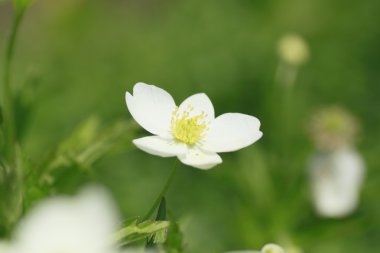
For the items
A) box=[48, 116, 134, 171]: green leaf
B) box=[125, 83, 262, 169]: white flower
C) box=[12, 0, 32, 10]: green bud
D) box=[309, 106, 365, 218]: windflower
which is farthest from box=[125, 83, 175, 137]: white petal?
box=[309, 106, 365, 218]: windflower

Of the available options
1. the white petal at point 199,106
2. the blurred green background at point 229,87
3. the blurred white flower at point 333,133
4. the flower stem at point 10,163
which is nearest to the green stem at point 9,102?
the flower stem at point 10,163

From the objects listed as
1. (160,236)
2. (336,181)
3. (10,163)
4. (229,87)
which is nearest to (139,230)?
(160,236)

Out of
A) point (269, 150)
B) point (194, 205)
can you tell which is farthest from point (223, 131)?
point (269, 150)

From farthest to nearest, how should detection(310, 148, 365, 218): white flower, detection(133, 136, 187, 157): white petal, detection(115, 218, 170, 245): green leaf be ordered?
detection(310, 148, 365, 218): white flower, detection(133, 136, 187, 157): white petal, detection(115, 218, 170, 245): green leaf

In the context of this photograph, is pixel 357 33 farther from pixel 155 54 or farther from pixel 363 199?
pixel 363 199

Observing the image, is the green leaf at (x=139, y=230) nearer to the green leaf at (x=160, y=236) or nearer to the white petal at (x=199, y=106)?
the green leaf at (x=160, y=236)

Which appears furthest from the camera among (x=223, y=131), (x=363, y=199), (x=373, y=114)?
(x=373, y=114)

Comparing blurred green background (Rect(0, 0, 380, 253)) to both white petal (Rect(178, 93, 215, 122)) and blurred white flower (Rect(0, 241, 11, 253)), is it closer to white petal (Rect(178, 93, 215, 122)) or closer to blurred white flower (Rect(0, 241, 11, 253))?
white petal (Rect(178, 93, 215, 122))
